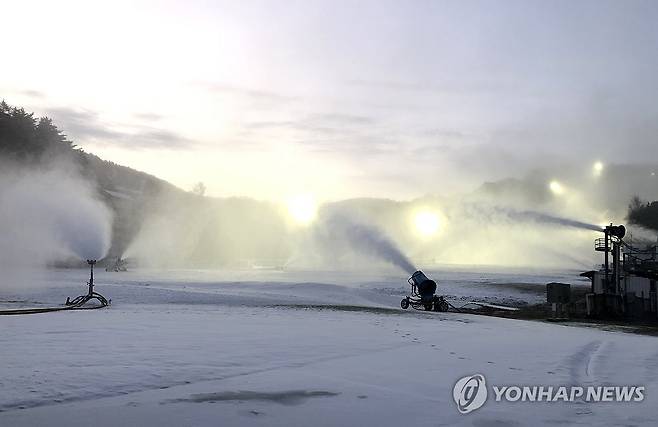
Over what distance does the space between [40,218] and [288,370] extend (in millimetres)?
52544

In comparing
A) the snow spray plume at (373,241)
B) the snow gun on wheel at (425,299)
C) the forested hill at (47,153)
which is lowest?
the snow gun on wheel at (425,299)

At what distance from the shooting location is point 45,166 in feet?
290

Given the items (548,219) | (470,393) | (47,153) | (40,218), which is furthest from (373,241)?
(47,153)

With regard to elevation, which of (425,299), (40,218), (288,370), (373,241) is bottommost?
(425,299)

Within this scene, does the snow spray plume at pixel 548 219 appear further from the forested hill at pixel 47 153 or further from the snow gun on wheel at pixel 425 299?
the forested hill at pixel 47 153

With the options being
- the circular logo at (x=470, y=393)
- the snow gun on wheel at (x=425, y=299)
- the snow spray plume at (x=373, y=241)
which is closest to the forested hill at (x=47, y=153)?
the snow spray plume at (x=373, y=241)

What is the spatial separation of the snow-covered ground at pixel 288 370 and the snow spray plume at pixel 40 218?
23773 millimetres

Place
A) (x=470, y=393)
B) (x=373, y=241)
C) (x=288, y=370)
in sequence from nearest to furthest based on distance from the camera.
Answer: (x=470, y=393) → (x=288, y=370) → (x=373, y=241)

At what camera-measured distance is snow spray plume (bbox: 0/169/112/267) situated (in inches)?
1682

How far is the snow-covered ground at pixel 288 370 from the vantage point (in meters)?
7.54

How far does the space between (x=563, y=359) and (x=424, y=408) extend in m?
6.72

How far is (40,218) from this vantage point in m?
54.2

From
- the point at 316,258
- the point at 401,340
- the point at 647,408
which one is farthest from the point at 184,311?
the point at 316,258

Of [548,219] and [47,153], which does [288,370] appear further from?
[47,153]
